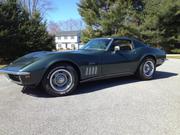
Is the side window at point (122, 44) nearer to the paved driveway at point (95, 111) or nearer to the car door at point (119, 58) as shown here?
the car door at point (119, 58)

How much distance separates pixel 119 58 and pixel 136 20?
2296 cm

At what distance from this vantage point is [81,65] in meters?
5.86

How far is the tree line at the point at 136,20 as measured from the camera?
26422mm

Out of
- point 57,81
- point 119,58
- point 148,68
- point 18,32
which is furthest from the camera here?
point 18,32

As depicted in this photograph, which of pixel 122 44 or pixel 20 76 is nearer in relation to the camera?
pixel 20 76

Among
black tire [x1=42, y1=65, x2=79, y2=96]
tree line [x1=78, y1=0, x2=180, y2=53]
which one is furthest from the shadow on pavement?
tree line [x1=78, y1=0, x2=180, y2=53]

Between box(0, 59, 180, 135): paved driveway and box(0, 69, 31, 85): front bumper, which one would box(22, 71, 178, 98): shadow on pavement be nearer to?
box(0, 59, 180, 135): paved driveway

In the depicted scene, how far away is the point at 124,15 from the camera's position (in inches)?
1061

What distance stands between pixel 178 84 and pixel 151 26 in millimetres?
21451

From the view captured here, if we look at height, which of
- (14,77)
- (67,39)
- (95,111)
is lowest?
(95,111)

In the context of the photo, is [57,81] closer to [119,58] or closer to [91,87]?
[91,87]

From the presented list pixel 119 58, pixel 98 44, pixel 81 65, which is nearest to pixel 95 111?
pixel 81 65

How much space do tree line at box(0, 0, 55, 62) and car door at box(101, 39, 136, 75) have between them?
8.06 meters

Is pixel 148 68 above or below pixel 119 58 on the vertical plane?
below
